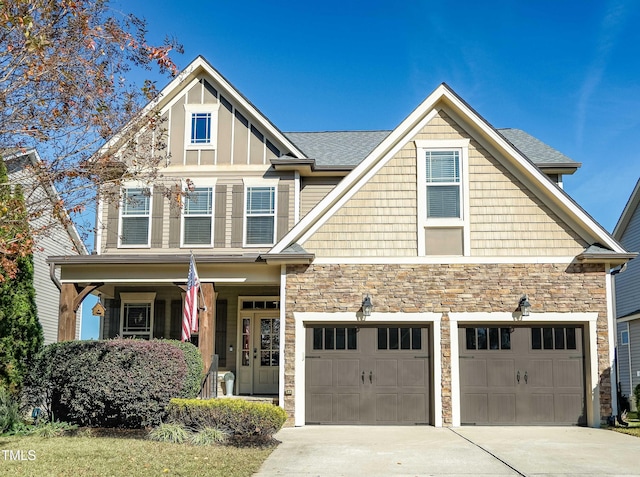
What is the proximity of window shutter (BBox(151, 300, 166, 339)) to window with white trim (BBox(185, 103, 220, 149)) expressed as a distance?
4237mm

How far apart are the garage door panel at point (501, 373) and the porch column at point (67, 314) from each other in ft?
28.9

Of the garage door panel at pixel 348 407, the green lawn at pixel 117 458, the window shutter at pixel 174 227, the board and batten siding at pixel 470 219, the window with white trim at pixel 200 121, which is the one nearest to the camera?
the green lawn at pixel 117 458

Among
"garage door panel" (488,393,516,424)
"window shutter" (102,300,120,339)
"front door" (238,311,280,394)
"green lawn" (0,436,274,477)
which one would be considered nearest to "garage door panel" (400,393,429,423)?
"garage door panel" (488,393,516,424)

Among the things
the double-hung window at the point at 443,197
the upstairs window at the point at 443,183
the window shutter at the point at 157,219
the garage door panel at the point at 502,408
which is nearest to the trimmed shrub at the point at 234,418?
the garage door panel at the point at 502,408

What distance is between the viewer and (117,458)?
31.2 ft

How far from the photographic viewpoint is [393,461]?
9555 millimetres

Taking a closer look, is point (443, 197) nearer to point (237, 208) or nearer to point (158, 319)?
point (237, 208)

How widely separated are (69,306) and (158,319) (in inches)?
130

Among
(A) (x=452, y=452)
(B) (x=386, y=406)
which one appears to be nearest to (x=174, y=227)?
(B) (x=386, y=406)

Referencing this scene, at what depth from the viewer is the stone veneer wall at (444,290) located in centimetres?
1404

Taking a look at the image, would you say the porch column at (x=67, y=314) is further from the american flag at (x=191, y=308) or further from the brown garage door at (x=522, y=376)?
the brown garage door at (x=522, y=376)

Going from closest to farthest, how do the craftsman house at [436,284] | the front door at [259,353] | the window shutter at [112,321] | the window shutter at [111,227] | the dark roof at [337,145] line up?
the craftsman house at [436,284] < the window shutter at [111,227] < the front door at [259,353] < the window shutter at [112,321] < the dark roof at [337,145]

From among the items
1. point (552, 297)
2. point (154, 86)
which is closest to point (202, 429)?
point (154, 86)

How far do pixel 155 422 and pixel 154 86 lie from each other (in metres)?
5.76
